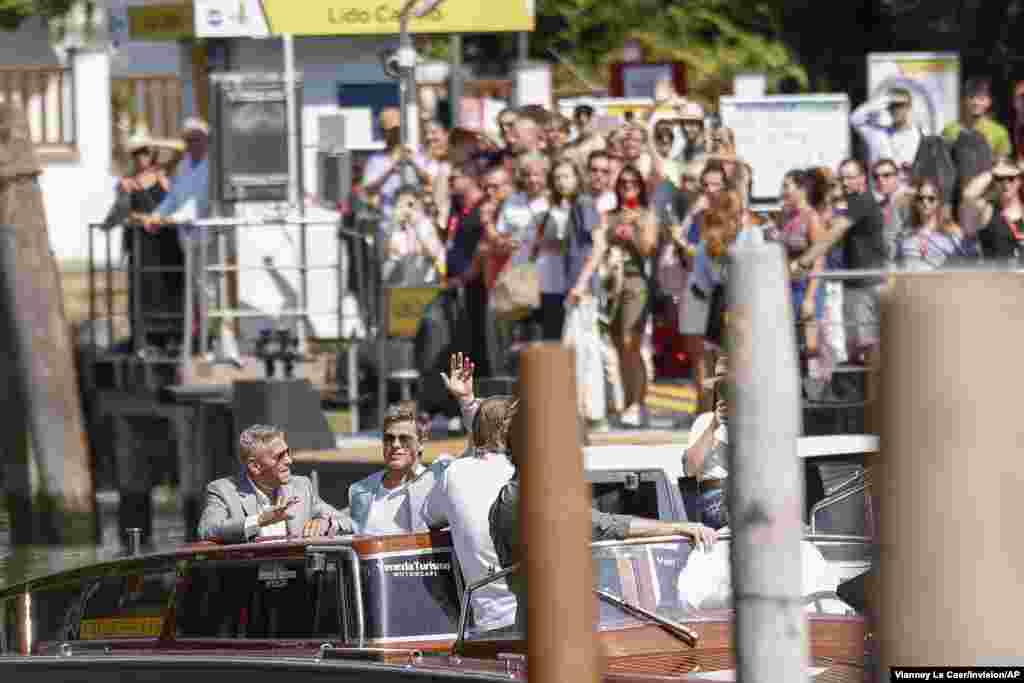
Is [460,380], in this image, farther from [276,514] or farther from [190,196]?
[190,196]

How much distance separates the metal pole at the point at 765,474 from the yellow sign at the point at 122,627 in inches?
193

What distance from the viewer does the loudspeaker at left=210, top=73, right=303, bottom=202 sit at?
1728 centimetres

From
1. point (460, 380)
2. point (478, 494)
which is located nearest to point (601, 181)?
point (460, 380)

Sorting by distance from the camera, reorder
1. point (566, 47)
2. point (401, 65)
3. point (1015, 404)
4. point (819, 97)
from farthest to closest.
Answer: point (566, 47) → point (819, 97) → point (401, 65) → point (1015, 404)

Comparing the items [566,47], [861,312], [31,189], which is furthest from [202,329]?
[566,47]

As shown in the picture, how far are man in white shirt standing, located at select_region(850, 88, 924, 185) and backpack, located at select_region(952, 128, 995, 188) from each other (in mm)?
563

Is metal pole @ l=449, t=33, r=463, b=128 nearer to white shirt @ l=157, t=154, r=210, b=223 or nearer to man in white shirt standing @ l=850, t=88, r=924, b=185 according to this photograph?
white shirt @ l=157, t=154, r=210, b=223

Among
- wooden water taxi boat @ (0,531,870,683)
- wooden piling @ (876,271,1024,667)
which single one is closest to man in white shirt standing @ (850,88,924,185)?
wooden water taxi boat @ (0,531,870,683)

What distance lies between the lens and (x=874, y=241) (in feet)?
45.6

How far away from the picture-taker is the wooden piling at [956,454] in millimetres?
3439

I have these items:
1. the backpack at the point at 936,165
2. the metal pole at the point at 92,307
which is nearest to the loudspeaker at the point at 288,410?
the metal pole at the point at 92,307

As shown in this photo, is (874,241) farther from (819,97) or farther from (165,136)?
(165,136)

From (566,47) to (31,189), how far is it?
50.6ft

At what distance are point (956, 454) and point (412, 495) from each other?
5.74 metres
